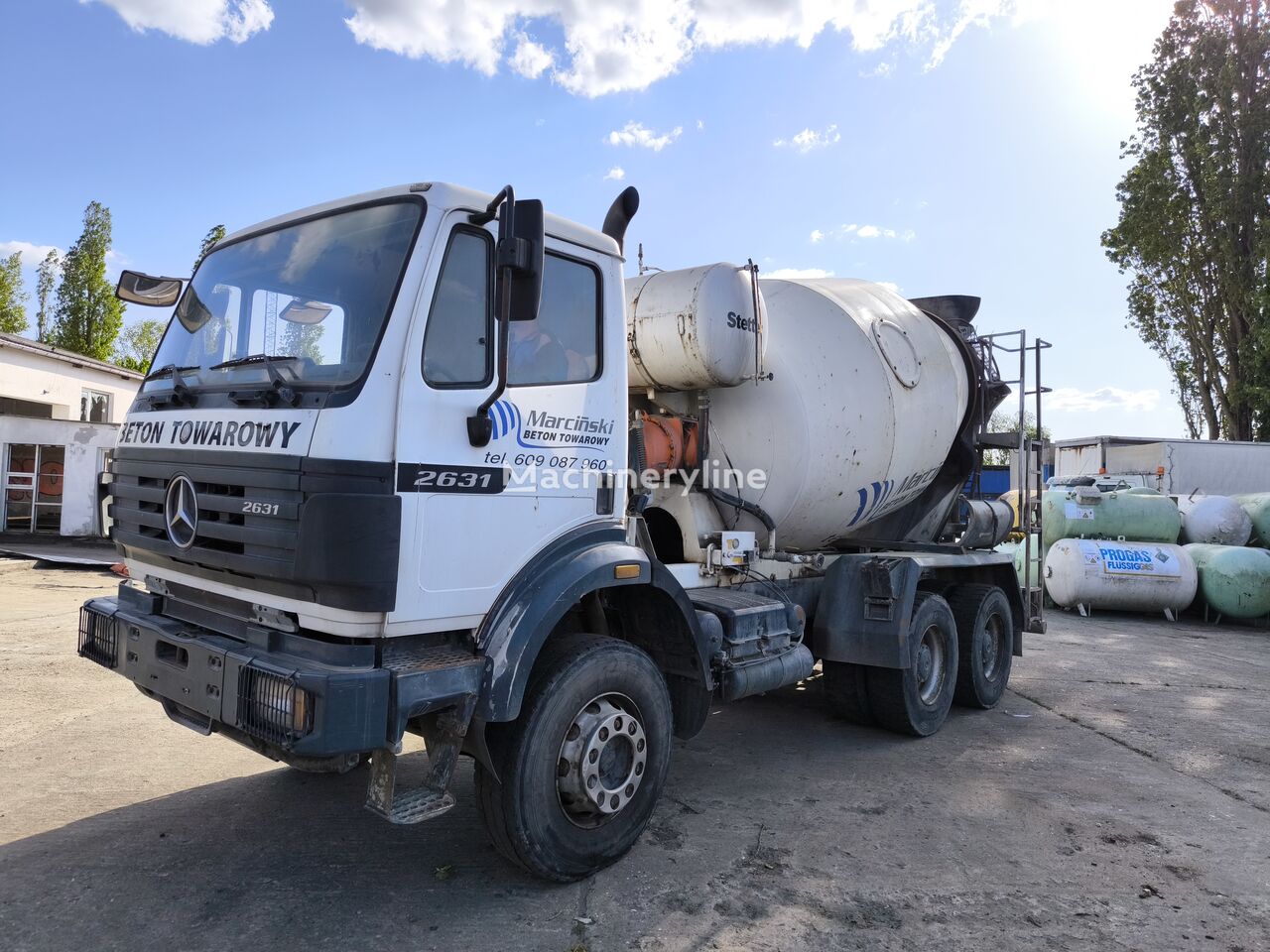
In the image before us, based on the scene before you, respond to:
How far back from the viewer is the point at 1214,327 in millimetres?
25703

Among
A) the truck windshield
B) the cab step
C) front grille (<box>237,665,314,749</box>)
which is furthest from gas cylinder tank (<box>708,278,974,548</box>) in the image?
front grille (<box>237,665,314,749</box>)

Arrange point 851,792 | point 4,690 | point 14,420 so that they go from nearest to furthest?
point 851,792, point 4,690, point 14,420

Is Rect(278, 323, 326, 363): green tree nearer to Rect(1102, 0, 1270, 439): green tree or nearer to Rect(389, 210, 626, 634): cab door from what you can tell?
Rect(389, 210, 626, 634): cab door

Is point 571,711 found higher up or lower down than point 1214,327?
lower down

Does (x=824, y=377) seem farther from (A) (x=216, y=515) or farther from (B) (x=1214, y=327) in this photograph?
(B) (x=1214, y=327)

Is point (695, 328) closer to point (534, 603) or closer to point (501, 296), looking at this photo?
point (501, 296)

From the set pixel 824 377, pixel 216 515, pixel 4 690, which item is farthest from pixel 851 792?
pixel 4 690

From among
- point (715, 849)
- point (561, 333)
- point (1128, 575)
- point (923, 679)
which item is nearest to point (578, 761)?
point (715, 849)

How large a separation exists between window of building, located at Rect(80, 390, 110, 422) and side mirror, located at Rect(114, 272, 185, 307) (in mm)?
19609

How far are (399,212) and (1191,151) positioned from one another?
Answer: 29183 millimetres

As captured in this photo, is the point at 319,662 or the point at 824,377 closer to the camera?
the point at 319,662

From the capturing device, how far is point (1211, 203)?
2445cm

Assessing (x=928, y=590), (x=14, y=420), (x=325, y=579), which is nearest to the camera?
(x=325, y=579)

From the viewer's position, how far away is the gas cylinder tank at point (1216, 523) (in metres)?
14.2
